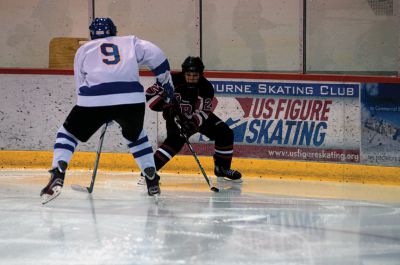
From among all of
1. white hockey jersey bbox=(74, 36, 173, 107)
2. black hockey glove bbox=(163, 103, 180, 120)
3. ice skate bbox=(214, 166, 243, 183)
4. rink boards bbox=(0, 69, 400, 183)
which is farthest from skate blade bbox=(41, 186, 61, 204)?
rink boards bbox=(0, 69, 400, 183)

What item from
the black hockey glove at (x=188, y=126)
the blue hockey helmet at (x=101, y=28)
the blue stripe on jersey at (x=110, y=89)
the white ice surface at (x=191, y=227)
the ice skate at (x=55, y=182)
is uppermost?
the blue hockey helmet at (x=101, y=28)

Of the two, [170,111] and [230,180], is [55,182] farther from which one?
[230,180]

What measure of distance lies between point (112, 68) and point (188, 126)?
40.6 inches

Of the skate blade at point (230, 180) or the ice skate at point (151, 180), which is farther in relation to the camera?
the skate blade at point (230, 180)

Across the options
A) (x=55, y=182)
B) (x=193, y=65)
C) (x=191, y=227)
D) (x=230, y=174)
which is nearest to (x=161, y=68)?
(x=193, y=65)

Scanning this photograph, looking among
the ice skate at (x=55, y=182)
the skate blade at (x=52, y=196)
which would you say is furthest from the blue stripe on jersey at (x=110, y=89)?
the skate blade at (x=52, y=196)

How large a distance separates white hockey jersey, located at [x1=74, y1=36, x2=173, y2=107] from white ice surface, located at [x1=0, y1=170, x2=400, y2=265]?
68 centimetres

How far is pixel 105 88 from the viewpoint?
5.38 meters

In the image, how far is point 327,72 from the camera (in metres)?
7.41

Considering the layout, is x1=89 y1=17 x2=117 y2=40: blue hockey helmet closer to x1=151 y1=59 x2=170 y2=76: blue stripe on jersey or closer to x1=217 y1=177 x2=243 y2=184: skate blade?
x1=151 y1=59 x2=170 y2=76: blue stripe on jersey

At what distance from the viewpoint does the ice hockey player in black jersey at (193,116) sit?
→ 6.21 meters

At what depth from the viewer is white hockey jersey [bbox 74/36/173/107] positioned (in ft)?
17.7

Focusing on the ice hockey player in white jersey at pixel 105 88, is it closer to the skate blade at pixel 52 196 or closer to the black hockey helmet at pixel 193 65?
the skate blade at pixel 52 196

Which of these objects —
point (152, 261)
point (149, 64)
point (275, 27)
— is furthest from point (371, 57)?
point (152, 261)
